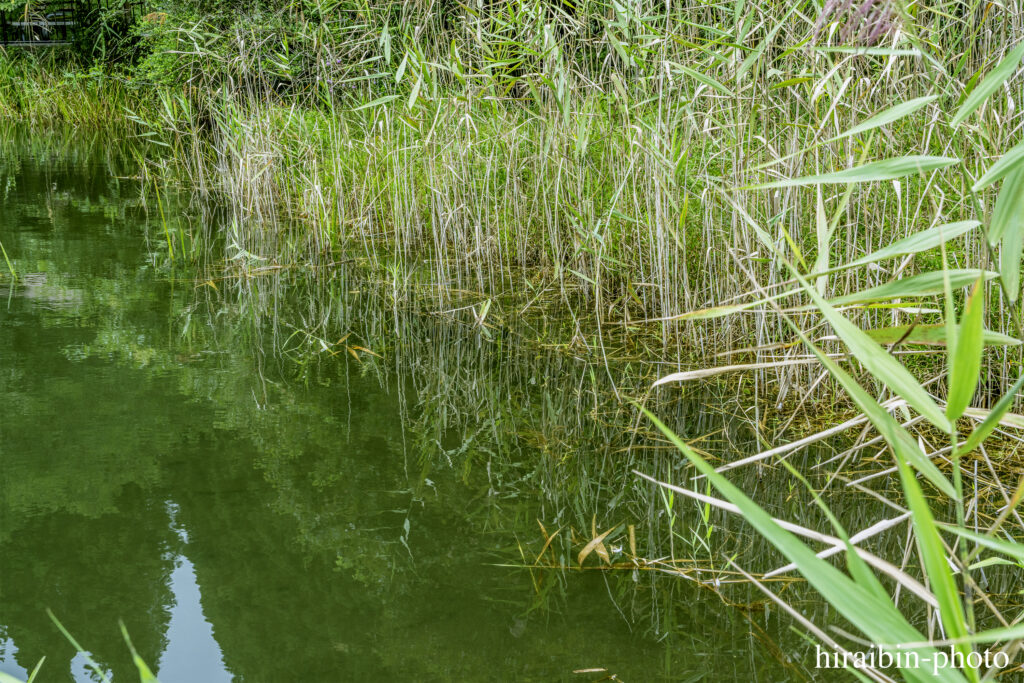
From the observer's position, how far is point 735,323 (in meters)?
2.80

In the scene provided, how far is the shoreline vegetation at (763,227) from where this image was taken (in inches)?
32.5

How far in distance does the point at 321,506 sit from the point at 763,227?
1513mm

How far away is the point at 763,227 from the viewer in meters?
2.57

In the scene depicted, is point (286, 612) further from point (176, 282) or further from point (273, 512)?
point (176, 282)

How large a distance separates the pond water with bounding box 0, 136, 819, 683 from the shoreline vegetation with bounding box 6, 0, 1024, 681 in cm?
16

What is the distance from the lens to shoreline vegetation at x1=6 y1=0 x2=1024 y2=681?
2.71 ft

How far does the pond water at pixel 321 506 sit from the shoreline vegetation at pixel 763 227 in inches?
6.4

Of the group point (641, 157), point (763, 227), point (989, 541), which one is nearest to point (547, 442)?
point (763, 227)

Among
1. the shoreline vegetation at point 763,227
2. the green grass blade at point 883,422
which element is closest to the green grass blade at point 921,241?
the shoreline vegetation at point 763,227

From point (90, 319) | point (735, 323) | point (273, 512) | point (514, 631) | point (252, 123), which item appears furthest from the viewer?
point (252, 123)

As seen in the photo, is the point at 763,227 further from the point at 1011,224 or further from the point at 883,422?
the point at 883,422

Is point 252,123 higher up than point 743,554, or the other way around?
point 252,123

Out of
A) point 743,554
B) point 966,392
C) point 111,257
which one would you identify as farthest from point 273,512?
point 111,257

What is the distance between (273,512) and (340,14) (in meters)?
3.28
